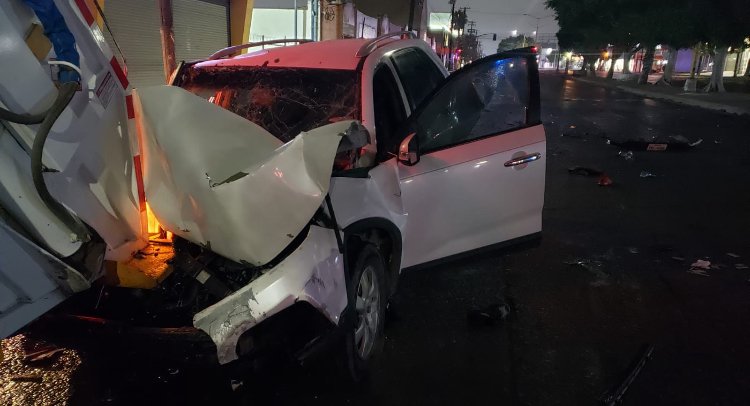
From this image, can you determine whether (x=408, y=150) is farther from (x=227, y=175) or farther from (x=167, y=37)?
A: (x=167, y=37)

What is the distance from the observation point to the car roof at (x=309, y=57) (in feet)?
12.8

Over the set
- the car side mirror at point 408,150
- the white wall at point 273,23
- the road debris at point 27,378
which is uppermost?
the white wall at point 273,23

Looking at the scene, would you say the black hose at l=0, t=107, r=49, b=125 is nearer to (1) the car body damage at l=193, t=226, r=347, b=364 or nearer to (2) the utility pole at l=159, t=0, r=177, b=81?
(1) the car body damage at l=193, t=226, r=347, b=364

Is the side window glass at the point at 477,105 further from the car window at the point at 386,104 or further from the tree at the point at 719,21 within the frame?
the tree at the point at 719,21

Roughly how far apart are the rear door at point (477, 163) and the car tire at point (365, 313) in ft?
1.40

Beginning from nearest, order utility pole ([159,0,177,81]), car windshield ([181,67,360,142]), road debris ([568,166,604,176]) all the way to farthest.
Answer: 1. car windshield ([181,67,360,142])
2. utility pole ([159,0,177,81])
3. road debris ([568,166,604,176])

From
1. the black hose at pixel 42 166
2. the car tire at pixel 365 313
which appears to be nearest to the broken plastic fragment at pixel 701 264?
the car tire at pixel 365 313

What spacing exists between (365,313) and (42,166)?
184 centimetres

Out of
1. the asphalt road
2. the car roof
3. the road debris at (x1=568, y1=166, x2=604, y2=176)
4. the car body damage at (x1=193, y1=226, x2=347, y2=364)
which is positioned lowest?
the asphalt road

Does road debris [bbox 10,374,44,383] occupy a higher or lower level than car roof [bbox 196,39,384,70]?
lower

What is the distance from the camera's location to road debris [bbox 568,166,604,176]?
8914mm

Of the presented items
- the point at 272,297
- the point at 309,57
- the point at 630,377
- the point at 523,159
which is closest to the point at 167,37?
the point at 309,57

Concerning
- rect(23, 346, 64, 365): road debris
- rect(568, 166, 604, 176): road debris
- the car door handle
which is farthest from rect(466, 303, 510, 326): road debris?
rect(568, 166, 604, 176): road debris

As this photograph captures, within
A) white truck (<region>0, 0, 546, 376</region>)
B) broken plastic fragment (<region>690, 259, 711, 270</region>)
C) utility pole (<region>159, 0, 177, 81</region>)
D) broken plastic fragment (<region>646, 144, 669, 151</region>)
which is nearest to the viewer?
white truck (<region>0, 0, 546, 376</region>)
